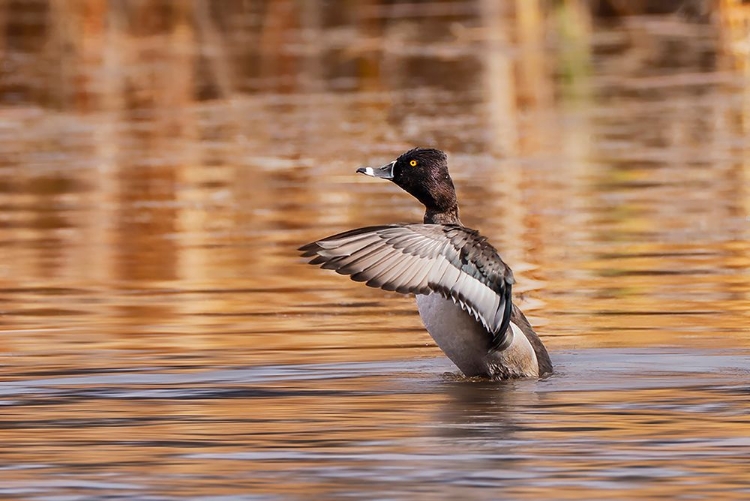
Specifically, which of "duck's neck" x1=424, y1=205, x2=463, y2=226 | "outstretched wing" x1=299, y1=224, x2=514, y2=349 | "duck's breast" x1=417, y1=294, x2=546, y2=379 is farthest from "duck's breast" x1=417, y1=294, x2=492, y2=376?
"duck's neck" x1=424, y1=205, x2=463, y2=226

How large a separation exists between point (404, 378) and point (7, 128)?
13696mm

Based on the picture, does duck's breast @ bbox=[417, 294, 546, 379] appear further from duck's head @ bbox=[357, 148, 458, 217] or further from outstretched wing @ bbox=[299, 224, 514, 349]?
duck's head @ bbox=[357, 148, 458, 217]

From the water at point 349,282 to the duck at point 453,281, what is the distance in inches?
6.3

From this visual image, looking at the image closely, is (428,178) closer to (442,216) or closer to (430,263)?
(442,216)

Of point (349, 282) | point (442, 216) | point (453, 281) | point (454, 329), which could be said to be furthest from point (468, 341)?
point (349, 282)

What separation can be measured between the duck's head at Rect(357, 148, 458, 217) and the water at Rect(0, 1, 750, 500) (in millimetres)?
727

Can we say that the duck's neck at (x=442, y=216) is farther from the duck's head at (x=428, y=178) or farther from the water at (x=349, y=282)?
the water at (x=349, y=282)

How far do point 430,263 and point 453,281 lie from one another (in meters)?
0.12

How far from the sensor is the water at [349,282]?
260 inches

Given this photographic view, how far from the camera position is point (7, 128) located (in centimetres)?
2128

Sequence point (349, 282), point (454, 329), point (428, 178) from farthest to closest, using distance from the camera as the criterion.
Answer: point (349, 282) < point (428, 178) < point (454, 329)

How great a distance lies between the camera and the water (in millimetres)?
6605

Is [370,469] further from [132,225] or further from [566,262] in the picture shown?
[132,225]

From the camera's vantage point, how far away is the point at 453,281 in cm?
796
